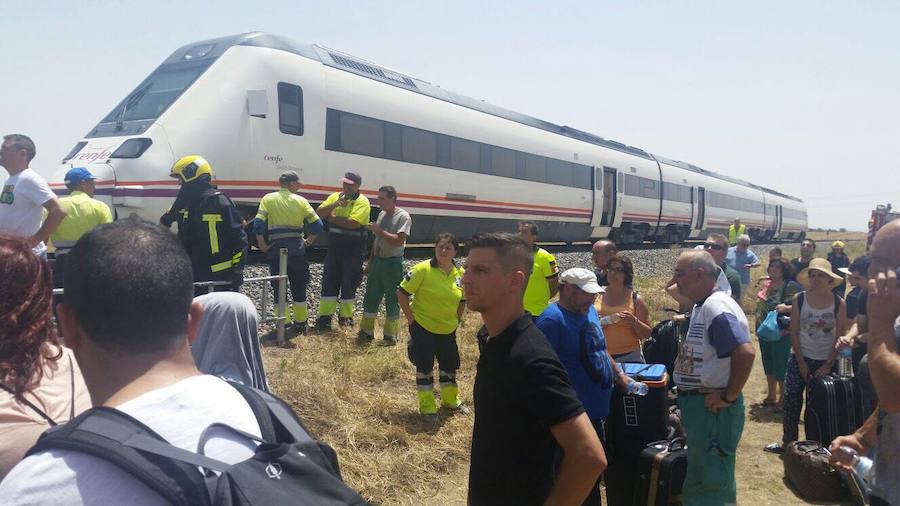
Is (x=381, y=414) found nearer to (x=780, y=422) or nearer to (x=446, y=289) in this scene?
(x=446, y=289)

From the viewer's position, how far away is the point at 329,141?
11430 millimetres

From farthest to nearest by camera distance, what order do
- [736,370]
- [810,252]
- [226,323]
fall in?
[810,252], [736,370], [226,323]

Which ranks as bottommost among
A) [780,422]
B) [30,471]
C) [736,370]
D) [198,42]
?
[780,422]

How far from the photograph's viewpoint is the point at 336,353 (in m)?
7.06

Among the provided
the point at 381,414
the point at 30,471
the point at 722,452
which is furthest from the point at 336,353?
the point at 30,471

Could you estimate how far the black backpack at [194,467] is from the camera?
1.09 metres

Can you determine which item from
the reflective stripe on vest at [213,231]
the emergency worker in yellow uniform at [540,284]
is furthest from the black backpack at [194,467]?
the reflective stripe on vest at [213,231]

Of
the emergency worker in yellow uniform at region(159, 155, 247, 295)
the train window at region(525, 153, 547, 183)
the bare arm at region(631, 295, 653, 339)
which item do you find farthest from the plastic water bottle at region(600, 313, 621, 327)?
the train window at region(525, 153, 547, 183)

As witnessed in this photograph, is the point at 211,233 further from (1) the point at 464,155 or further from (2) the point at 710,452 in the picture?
(1) the point at 464,155

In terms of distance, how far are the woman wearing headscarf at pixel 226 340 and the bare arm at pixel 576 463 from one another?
4.12 ft

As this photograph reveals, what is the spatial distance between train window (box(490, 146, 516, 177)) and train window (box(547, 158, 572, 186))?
6.39 ft

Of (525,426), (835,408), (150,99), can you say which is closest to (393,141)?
(150,99)

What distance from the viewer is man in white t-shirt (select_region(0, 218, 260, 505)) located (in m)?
1.23

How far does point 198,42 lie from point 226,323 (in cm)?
977
